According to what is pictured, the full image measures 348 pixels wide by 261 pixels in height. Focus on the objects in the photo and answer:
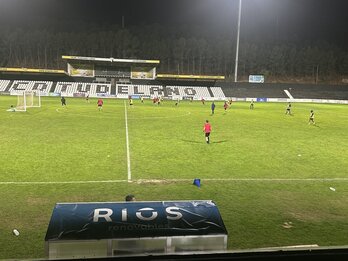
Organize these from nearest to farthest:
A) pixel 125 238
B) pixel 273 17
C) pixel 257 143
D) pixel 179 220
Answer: pixel 125 238 < pixel 179 220 < pixel 257 143 < pixel 273 17

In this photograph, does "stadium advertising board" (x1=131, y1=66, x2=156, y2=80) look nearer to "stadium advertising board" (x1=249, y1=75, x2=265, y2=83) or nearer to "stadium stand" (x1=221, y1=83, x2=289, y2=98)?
"stadium stand" (x1=221, y1=83, x2=289, y2=98)

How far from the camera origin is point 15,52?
115062 mm

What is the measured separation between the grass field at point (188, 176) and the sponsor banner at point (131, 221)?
12.3 ft

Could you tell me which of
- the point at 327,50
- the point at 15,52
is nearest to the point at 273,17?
the point at 327,50

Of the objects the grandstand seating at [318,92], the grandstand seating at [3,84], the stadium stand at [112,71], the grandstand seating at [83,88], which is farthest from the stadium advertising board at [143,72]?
the grandstand seating at [318,92]

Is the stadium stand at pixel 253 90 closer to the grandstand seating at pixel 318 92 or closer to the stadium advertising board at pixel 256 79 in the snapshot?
the grandstand seating at pixel 318 92

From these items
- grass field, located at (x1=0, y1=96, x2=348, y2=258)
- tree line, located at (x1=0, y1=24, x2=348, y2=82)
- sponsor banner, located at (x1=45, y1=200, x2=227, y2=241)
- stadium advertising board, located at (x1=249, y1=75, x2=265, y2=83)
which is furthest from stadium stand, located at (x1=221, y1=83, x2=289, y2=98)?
sponsor banner, located at (x1=45, y1=200, x2=227, y2=241)

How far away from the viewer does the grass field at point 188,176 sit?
34.0ft

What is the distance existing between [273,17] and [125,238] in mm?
140829

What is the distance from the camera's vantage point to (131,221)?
16.9 ft

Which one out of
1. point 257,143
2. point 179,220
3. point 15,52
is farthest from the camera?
point 15,52

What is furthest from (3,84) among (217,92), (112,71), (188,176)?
(188,176)

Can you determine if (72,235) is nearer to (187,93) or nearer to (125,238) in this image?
(125,238)

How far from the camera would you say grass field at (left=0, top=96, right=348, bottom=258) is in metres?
10.4
